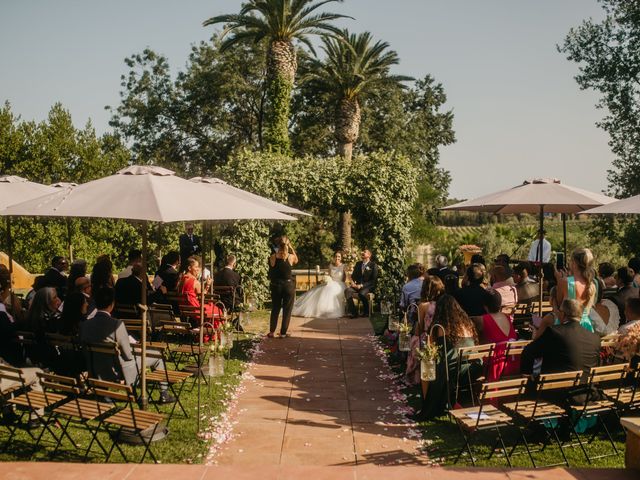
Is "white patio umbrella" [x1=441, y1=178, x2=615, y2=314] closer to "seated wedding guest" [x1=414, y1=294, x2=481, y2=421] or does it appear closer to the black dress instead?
"seated wedding guest" [x1=414, y1=294, x2=481, y2=421]

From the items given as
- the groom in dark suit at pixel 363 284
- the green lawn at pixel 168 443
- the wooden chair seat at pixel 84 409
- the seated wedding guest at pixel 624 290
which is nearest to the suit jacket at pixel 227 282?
the groom in dark suit at pixel 363 284

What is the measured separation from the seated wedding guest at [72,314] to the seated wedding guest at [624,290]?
6.67 metres

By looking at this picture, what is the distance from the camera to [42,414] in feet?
21.9

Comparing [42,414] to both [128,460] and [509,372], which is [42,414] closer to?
[128,460]

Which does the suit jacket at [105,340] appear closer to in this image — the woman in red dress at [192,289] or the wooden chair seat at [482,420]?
the wooden chair seat at [482,420]

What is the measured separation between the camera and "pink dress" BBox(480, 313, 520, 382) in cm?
729

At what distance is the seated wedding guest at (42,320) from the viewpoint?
735cm

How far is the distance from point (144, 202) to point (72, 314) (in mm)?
1979

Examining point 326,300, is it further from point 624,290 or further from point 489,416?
point 489,416

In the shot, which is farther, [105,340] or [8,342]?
[8,342]

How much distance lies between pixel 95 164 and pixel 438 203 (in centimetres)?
2236

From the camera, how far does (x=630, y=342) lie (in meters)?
6.54

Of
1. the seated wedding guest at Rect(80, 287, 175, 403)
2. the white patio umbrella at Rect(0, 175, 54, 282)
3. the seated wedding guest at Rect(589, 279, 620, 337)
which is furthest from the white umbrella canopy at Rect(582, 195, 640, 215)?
the white patio umbrella at Rect(0, 175, 54, 282)

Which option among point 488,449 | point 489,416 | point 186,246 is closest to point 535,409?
point 489,416
